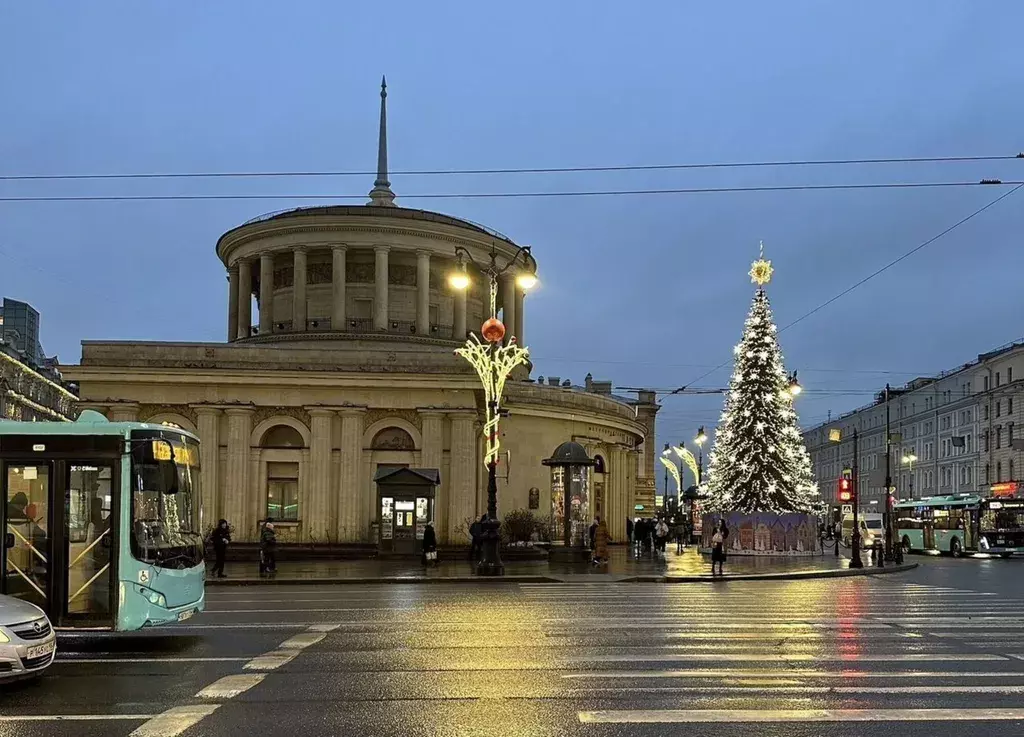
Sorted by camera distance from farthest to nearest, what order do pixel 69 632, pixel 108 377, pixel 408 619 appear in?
1. pixel 108 377
2. pixel 408 619
3. pixel 69 632

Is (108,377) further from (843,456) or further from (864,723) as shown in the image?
(843,456)

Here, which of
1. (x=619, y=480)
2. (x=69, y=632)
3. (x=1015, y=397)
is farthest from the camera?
(x=1015, y=397)

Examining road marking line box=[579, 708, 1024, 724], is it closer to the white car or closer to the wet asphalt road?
the wet asphalt road

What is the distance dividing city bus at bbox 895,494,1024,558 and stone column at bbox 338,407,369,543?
29.0m

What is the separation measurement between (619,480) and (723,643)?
44.6m

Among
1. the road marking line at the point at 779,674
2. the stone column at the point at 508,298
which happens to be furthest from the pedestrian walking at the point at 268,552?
the stone column at the point at 508,298

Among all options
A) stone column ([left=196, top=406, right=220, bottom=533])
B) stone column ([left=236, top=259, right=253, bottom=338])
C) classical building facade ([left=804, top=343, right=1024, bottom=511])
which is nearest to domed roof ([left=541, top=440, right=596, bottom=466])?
stone column ([left=196, top=406, right=220, bottom=533])

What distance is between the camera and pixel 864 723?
961 centimetres

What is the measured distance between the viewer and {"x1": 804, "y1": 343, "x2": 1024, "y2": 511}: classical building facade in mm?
85688

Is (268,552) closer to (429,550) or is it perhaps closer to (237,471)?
(429,550)

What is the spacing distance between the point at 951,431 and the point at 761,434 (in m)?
60.8

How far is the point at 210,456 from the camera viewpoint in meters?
43.5

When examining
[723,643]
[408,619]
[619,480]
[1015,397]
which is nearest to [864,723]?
[723,643]

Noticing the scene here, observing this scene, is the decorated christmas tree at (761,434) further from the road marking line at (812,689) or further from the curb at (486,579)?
the road marking line at (812,689)
